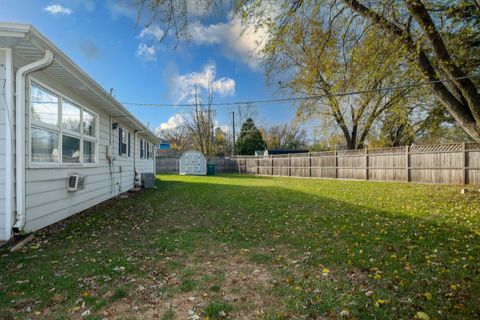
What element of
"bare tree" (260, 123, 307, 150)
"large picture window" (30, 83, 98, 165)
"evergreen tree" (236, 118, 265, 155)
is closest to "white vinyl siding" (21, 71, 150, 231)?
"large picture window" (30, 83, 98, 165)

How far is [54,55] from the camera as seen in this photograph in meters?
4.31

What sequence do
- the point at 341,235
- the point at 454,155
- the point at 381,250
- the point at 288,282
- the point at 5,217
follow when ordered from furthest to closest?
the point at 454,155 < the point at 341,235 < the point at 5,217 < the point at 381,250 < the point at 288,282

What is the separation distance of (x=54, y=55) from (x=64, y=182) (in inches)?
102

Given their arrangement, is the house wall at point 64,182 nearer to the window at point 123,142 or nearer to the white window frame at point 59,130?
the white window frame at point 59,130

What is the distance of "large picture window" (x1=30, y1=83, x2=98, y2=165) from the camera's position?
473 cm

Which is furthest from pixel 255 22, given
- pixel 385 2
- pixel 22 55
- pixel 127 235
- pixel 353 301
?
pixel 353 301

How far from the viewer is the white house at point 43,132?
405 centimetres

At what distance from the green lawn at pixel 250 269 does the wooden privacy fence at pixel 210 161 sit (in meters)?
22.3

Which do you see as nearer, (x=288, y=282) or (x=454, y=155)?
(x=288, y=282)

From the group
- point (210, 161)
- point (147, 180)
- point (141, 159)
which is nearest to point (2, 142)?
point (147, 180)

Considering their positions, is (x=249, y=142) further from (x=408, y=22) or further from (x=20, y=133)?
(x=20, y=133)

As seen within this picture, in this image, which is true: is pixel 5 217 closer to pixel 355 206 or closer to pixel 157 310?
pixel 157 310

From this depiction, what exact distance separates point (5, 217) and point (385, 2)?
23.9 ft

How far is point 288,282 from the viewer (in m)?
2.88
